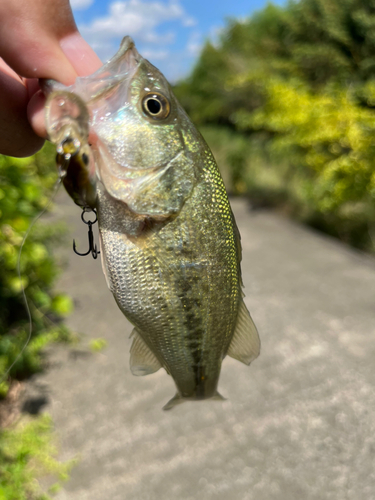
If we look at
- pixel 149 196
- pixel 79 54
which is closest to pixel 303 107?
pixel 79 54

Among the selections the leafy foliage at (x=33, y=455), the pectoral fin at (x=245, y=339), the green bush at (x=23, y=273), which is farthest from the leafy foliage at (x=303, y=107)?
the pectoral fin at (x=245, y=339)

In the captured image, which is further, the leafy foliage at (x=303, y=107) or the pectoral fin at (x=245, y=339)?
the leafy foliage at (x=303, y=107)

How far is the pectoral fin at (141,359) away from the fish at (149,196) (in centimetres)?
11

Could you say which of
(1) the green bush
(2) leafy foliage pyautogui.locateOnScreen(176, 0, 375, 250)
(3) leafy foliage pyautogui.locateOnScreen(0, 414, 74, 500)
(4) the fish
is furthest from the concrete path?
(2) leafy foliage pyautogui.locateOnScreen(176, 0, 375, 250)

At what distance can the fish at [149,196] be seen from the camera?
109cm

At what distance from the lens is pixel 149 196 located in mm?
1104

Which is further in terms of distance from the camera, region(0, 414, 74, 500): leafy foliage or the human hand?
region(0, 414, 74, 500): leafy foliage

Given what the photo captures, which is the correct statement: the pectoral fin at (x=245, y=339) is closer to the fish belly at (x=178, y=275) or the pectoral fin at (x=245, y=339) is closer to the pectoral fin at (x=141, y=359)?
the fish belly at (x=178, y=275)

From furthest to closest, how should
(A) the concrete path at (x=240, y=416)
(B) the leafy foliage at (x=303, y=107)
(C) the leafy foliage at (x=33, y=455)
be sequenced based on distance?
(B) the leafy foliage at (x=303, y=107) < (A) the concrete path at (x=240, y=416) < (C) the leafy foliage at (x=33, y=455)

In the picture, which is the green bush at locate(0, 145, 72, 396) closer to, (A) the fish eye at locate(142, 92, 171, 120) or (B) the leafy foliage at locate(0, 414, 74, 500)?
(B) the leafy foliage at locate(0, 414, 74, 500)

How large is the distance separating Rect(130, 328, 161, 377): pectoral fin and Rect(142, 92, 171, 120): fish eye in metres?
0.68

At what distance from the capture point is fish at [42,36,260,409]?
1086 millimetres

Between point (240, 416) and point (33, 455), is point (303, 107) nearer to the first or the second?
point (240, 416)

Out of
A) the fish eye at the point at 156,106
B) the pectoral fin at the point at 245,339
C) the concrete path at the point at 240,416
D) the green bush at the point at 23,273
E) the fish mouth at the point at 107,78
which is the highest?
the fish mouth at the point at 107,78
